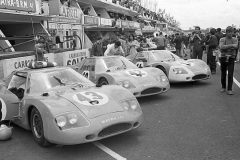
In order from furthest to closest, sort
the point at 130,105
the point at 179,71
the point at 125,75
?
the point at 179,71
the point at 125,75
the point at 130,105

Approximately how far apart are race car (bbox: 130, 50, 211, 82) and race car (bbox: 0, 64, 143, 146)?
3.71 meters

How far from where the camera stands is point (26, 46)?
18.1 metres

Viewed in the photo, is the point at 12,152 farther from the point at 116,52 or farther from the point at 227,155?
the point at 116,52

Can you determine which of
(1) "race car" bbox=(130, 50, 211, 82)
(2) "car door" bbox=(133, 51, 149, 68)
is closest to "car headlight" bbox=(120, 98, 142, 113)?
(1) "race car" bbox=(130, 50, 211, 82)

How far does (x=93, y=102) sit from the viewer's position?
13.2 ft

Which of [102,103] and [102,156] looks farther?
[102,103]

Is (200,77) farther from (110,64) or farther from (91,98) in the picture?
(91,98)

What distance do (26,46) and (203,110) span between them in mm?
14826

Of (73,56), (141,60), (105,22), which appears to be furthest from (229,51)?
(105,22)

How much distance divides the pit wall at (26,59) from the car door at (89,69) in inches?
95.7

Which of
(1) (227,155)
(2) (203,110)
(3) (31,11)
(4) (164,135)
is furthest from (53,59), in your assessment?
(1) (227,155)

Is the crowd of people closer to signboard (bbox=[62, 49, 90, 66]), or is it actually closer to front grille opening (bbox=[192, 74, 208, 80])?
front grille opening (bbox=[192, 74, 208, 80])

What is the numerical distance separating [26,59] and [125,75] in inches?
174

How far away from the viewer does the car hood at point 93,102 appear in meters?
3.85
